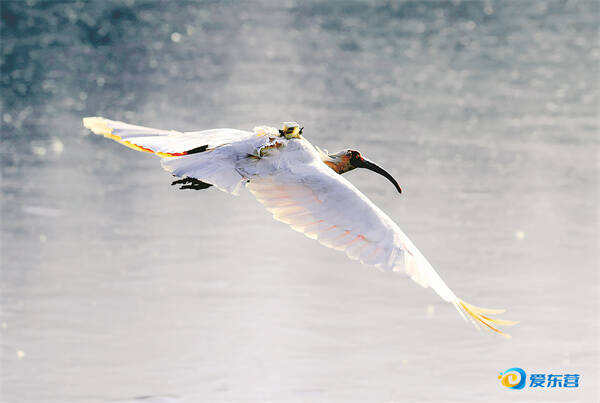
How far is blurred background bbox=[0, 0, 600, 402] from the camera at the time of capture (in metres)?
9.81

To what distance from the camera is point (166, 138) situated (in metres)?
8.13

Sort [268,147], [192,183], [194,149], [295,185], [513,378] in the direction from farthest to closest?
[513,378], [192,183], [194,149], [268,147], [295,185]

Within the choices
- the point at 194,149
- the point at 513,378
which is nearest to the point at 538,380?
the point at 513,378

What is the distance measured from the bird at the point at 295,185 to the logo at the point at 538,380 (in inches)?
114

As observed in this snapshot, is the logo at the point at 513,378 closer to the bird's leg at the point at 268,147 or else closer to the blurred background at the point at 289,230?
the blurred background at the point at 289,230

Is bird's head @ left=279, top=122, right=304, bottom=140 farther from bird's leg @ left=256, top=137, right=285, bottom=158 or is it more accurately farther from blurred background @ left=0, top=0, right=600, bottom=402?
blurred background @ left=0, top=0, right=600, bottom=402

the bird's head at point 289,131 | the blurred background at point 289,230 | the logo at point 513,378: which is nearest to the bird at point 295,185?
the bird's head at point 289,131

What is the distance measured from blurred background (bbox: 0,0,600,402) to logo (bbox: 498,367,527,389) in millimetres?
87

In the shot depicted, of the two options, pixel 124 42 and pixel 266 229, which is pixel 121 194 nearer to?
pixel 266 229

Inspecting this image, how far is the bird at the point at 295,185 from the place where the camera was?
662 cm

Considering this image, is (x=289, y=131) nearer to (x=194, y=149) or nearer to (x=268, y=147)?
(x=268, y=147)

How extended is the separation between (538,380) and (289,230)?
14.7 feet

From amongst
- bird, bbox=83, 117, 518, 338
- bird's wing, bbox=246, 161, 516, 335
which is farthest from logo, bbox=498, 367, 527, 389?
bird's wing, bbox=246, 161, 516, 335

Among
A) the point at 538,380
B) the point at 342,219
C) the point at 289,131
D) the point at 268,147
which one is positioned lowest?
the point at 538,380
